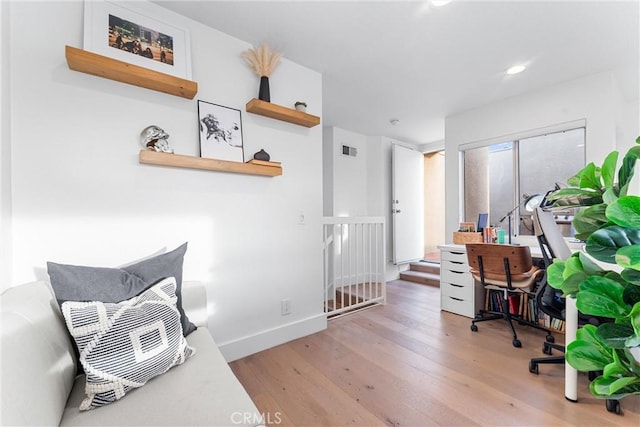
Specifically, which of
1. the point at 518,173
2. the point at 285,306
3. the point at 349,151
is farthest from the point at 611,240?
the point at 349,151

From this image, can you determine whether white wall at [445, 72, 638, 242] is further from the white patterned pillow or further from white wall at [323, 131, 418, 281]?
the white patterned pillow

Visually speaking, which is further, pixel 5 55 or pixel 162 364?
pixel 5 55

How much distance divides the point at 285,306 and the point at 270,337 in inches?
10.5

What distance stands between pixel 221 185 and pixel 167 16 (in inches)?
45.6

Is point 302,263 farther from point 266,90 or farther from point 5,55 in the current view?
point 5,55

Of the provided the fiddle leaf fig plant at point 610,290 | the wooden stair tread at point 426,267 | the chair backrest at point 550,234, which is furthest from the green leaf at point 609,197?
the wooden stair tread at point 426,267

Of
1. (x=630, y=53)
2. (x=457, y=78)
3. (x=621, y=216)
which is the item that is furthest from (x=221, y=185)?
(x=630, y=53)

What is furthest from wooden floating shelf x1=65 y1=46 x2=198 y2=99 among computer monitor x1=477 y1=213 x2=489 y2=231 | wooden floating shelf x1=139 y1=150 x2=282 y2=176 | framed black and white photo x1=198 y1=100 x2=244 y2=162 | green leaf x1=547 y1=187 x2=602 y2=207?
computer monitor x1=477 y1=213 x2=489 y2=231

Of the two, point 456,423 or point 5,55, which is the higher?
point 5,55

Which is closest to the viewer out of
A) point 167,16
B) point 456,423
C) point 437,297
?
point 456,423

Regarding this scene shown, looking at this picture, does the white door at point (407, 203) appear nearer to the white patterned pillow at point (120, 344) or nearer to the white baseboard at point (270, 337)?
the white baseboard at point (270, 337)

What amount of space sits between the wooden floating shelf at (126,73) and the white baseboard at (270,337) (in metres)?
1.78

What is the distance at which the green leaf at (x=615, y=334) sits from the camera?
429 mm

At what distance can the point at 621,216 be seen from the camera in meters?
0.39
